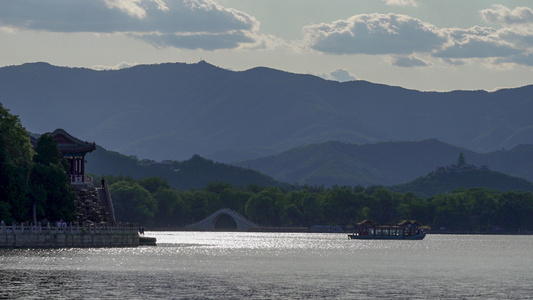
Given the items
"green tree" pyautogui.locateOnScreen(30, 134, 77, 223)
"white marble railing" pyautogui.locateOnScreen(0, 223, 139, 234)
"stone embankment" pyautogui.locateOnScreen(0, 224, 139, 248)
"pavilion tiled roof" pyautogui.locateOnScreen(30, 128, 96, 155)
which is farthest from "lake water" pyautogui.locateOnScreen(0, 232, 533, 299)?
"pavilion tiled roof" pyautogui.locateOnScreen(30, 128, 96, 155)

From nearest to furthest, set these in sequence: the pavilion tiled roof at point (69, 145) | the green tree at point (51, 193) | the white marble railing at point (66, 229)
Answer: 1. the white marble railing at point (66, 229)
2. the green tree at point (51, 193)
3. the pavilion tiled roof at point (69, 145)

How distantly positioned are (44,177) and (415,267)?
1944 inches

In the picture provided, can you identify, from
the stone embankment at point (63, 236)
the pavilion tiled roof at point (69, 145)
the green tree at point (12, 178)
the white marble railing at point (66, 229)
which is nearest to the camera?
the stone embankment at point (63, 236)

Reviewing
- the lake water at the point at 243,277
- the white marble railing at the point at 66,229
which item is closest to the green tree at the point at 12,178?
the white marble railing at the point at 66,229

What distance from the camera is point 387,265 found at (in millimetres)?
130000

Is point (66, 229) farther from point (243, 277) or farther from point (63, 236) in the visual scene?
point (243, 277)

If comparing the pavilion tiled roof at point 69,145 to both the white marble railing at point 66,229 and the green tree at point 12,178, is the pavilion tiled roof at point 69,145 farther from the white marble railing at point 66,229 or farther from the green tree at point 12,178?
the green tree at point 12,178

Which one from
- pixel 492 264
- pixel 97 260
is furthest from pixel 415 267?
pixel 97 260

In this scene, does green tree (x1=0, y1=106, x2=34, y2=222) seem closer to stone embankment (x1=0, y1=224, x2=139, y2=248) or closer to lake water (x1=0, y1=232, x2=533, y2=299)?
stone embankment (x1=0, y1=224, x2=139, y2=248)

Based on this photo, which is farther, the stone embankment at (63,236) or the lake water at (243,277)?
the stone embankment at (63,236)

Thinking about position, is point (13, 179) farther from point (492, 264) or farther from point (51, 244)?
point (492, 264)

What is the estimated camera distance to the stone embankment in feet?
421

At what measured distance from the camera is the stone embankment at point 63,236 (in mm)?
128375

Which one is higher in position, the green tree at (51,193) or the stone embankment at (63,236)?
the green tree at (51,193)
